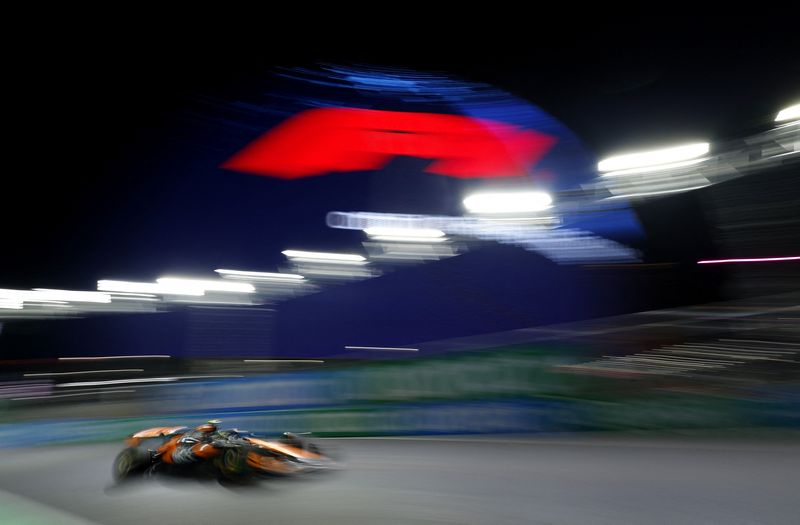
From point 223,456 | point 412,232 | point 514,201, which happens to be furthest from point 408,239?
point 223,456

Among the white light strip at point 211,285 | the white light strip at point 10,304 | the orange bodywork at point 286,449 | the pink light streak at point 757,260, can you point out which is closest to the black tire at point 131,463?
the orange bodywork at point 286,449

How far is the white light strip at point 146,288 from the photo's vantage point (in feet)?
47.9

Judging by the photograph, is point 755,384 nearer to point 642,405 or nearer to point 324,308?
point 642,405

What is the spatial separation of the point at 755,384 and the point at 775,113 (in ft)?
14.5

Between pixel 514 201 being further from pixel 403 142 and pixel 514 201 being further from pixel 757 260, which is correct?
pixel 757 260

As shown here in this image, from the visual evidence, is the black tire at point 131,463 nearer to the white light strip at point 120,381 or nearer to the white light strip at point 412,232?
the white light strip at point 120,381

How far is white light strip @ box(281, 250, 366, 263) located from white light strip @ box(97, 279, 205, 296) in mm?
2384

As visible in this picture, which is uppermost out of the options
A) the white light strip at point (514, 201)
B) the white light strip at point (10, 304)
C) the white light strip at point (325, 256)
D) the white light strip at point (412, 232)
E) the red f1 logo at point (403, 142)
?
the red f1 logo at point (403, 142)

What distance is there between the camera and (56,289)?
749 inches

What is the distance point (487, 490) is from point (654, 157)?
24.9ft

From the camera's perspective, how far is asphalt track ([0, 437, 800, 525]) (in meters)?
4.05

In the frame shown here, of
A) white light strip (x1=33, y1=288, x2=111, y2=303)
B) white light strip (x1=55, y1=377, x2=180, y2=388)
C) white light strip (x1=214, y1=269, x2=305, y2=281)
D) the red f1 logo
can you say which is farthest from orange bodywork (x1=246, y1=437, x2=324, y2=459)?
white light strip (x1=33, y1=288, x2=111, y2=303)

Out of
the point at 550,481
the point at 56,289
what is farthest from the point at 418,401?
the point at 56,289

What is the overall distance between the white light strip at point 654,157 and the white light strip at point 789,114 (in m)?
1.11
